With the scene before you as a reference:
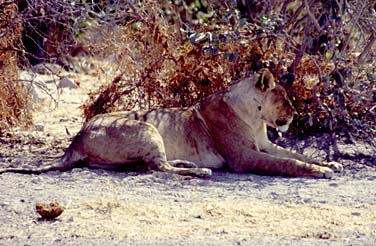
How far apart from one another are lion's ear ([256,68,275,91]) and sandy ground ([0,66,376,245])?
903mm

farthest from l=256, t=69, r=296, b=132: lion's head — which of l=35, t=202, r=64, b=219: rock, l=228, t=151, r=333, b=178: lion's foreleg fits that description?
l=35, t=202, r=64, b=219: rock

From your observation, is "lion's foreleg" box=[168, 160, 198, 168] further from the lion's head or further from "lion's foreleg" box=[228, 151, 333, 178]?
the lion's head

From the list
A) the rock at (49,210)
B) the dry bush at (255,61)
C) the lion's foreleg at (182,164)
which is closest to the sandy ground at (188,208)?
the rock at (49,210)

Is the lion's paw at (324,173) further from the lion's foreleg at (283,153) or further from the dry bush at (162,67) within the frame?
the dry bush at (162,67)

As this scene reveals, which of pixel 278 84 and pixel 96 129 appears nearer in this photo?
pixel 96 129

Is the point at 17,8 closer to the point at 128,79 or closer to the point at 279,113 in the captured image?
the point at 128,79

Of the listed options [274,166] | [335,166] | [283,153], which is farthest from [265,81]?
[335,166]

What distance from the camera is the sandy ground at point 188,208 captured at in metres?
5.92

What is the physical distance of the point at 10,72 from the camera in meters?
9.40

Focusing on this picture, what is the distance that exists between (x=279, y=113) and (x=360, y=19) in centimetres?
141

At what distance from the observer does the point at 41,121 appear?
10.6 meters

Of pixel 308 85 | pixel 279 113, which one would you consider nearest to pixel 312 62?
pixel 308 85

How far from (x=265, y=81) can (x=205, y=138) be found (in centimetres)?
77

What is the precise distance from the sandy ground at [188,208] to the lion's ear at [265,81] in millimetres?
903
